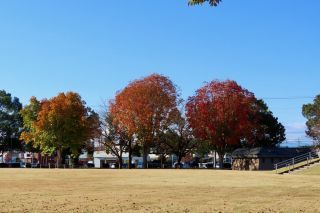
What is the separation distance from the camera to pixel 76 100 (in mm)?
93688

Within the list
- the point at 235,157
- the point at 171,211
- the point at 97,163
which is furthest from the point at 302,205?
the point at 97,163

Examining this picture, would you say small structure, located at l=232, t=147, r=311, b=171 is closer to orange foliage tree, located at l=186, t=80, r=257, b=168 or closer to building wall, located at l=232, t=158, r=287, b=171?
building wall, located at l=232, t=158, r=287, b=171

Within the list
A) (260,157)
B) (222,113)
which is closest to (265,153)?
(260,157)

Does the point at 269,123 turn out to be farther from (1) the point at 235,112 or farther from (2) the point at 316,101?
(1) the point at 235,112

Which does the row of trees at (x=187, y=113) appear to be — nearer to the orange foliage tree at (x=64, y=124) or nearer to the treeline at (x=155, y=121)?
the treeline at (x=155, y=121)

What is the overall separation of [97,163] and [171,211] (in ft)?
393

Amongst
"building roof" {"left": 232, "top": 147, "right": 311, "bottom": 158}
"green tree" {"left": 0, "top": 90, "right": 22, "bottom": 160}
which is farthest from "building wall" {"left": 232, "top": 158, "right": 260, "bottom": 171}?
"green tree" {"left": 0, "top": 90, "right": 22, "bottom": 160}

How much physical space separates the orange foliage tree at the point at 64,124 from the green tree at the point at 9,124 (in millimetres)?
20697

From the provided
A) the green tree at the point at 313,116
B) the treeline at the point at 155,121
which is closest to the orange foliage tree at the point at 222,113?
the treeline at the point at 155,121

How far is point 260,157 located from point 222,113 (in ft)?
35.5

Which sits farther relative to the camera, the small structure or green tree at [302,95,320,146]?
green tree at [302,95,320,146]

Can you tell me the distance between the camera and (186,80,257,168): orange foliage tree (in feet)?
270

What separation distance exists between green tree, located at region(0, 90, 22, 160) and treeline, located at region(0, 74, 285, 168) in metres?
13.9

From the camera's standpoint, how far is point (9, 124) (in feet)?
372
